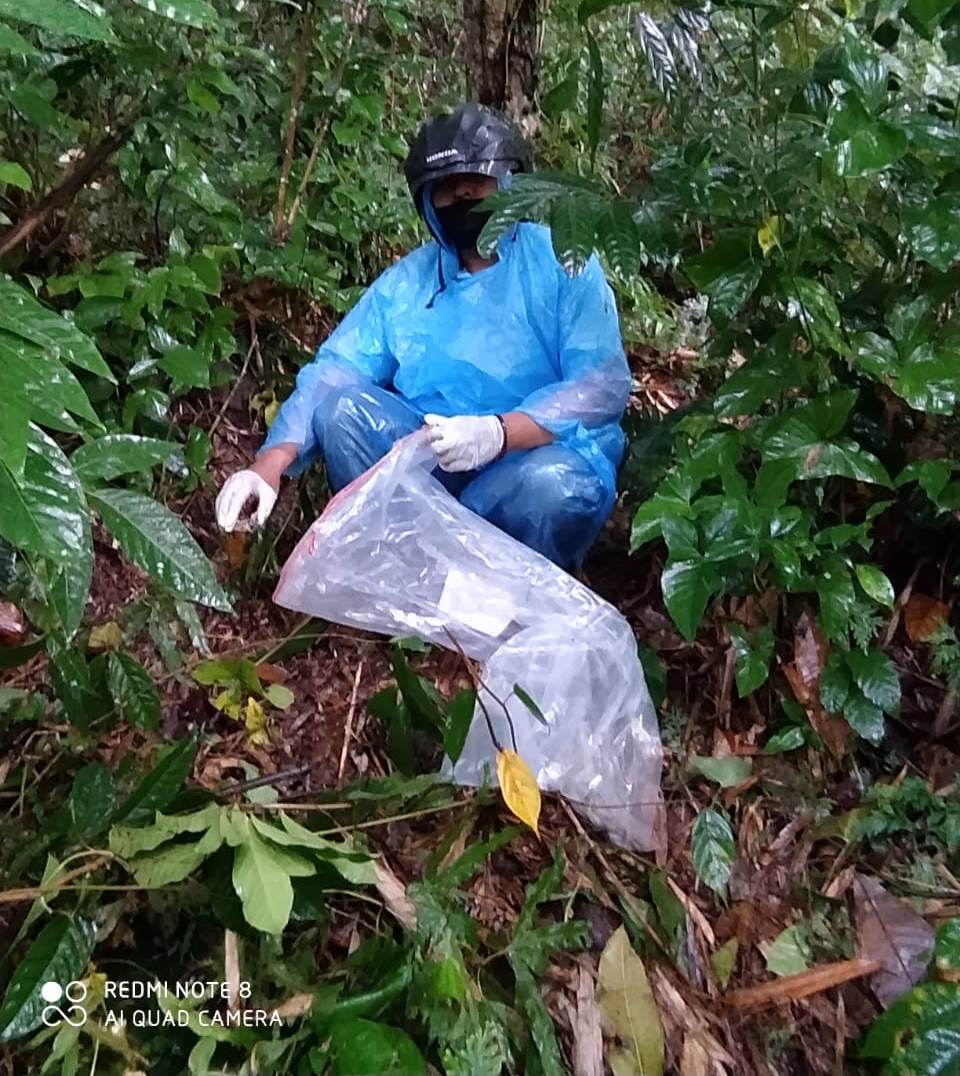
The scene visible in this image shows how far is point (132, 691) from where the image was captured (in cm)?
125

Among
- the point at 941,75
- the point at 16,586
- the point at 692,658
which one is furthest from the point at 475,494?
the point at 941,75

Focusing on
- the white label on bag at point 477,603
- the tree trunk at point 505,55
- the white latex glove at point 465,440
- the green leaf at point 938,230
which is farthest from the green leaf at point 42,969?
the tree trunk at point 505,55

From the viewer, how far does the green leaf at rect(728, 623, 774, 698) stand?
4.62ft

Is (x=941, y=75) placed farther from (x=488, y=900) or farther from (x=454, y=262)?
(x=488, y=900)

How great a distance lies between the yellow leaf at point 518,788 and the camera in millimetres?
1207

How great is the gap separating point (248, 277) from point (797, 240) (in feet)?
4.68

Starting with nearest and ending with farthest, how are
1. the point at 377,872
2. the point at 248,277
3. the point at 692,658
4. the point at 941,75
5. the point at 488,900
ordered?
the point at 377,872 → the point at 488,900 → the point at 941,75 → the point at 692,658 → the point at 248,277

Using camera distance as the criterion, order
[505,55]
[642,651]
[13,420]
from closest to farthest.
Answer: [13,420] < [642,651] < [505,55]

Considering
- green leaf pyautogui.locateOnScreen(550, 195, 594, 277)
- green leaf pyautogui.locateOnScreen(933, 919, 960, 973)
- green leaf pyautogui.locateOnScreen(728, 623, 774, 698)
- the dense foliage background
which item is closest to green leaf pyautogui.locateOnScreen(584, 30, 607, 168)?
the dense foliage background

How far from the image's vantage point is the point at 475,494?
6.01 ft

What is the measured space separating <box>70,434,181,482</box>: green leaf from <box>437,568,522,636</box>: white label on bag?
663 mm

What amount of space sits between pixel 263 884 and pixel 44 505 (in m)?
0.47

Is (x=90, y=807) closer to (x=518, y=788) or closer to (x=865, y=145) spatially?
(x=518, y=788)

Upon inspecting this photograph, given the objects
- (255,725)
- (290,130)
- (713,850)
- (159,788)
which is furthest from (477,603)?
→ (290,130)
